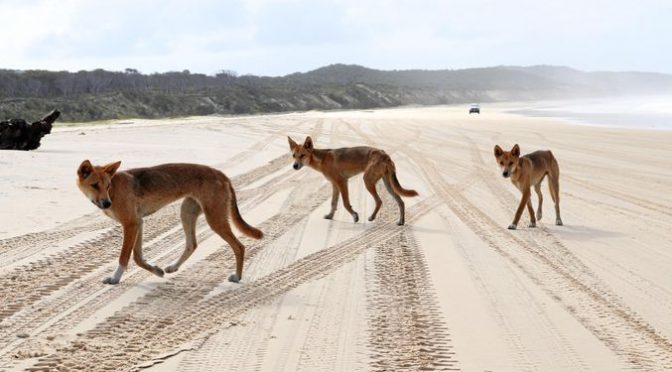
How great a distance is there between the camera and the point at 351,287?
7.28 meters

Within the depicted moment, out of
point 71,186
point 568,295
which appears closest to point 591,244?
point 568,295

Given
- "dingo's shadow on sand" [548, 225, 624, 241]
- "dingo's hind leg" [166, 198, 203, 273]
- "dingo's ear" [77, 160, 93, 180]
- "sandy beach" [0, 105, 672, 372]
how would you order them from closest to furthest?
"sandy beach" [0, 105, 672, 372] < "dingo's ear" [77, 160, 93, 180] < "dingo's hind leg" [166, 198, 203, 273] < "dingo's shadow on sand" [548, 225, 624, 241]

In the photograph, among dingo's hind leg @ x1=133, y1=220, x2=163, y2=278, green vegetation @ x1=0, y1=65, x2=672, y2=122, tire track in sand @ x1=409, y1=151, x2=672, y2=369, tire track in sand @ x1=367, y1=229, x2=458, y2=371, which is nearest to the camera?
tire track in sand @ x1=367, y1=229, x2=458, y2=371

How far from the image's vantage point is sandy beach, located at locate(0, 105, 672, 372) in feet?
17.5

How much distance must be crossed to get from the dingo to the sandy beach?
1.40 ft

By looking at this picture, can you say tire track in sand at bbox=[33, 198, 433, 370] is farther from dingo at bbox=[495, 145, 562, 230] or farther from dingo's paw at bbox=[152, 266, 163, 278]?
dingo at bbox=[495, 145, 562, 230]

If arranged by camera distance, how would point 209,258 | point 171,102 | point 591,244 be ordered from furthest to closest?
point 171,102 → point 591,244 → point 209,258

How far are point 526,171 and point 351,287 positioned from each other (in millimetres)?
4928

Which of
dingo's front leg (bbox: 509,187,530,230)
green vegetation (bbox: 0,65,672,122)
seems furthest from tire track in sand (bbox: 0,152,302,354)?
green vegetation (bbox: 0,65,672,122)

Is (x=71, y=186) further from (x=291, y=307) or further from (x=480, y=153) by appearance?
(x=480, y=153)

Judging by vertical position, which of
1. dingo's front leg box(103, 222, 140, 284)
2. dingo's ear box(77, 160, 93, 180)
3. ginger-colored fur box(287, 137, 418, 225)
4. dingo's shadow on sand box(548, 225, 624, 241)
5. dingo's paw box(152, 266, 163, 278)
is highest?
dingo's ear box(77, 160, 93, 180)

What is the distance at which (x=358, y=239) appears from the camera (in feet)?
32.7

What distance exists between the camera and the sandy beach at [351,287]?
17.5ft

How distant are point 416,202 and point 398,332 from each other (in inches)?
299
